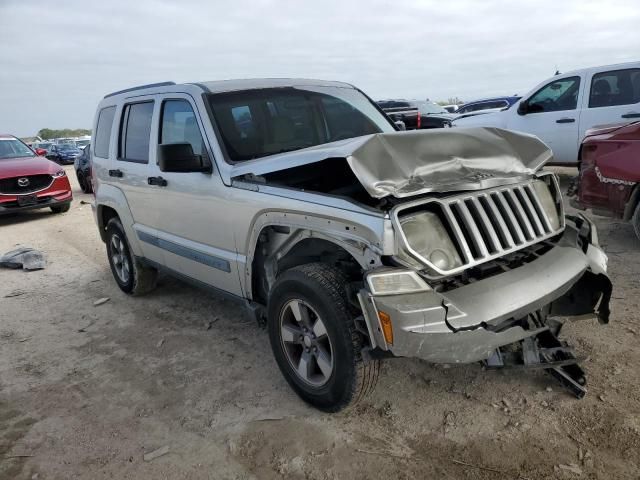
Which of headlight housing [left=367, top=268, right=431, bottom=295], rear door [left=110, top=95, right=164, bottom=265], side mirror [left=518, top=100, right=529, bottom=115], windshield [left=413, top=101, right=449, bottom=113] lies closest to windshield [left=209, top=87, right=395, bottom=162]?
rear door [left=110, top=95, right=164, bottom=265]

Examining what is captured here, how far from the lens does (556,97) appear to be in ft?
28.7

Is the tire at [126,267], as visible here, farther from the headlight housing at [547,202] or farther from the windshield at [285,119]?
the headlight housing at [547,202]

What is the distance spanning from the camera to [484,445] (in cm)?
266

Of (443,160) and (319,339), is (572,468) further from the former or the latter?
(443,160)

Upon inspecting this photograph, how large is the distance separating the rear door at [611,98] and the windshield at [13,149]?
11089mm

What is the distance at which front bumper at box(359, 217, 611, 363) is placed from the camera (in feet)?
7.89

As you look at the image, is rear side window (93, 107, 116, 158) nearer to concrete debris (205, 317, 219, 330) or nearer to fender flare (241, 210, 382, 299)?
concrete debris (205, 317, 219, 330)

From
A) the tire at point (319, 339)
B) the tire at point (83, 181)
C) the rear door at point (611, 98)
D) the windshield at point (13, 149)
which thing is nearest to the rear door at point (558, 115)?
the rear door at point (611, 98)

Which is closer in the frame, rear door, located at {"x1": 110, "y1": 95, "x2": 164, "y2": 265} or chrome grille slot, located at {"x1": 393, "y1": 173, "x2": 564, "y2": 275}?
chrome grille slot, located at {"x1": 393, "y1": 173, "x2": 564, "y2": 275}

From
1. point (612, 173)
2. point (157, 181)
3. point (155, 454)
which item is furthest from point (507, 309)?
point (612, 173)

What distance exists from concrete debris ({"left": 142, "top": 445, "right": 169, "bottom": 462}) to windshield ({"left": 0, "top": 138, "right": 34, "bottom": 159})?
10450 mm

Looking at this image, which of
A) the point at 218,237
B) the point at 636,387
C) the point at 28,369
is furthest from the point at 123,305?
the point at 636,387

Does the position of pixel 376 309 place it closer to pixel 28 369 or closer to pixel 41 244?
pixel 28 369

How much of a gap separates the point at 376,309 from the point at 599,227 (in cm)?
503
